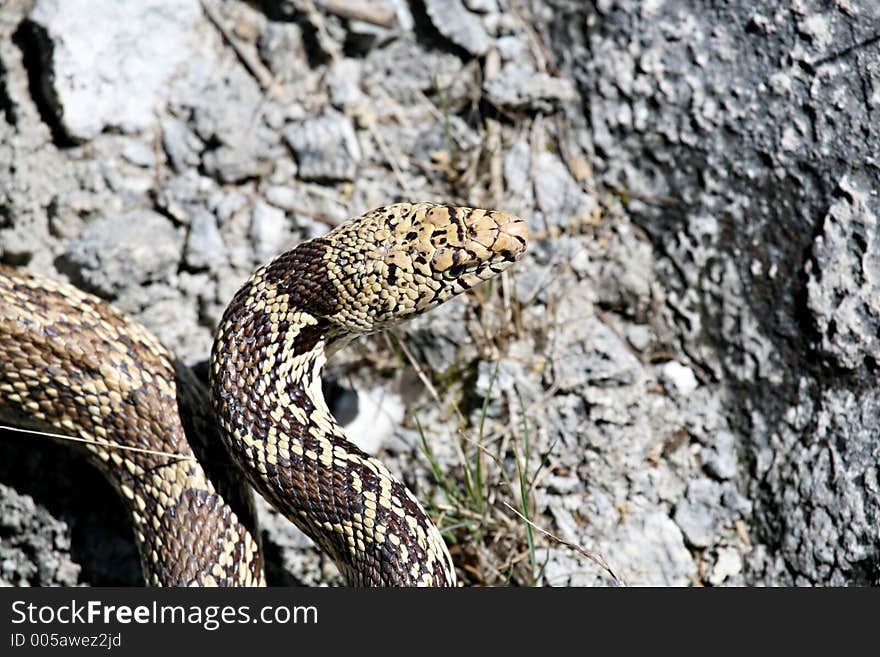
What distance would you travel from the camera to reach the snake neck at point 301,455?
12.1ft

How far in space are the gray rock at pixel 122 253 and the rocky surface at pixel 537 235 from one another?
0.01 meters

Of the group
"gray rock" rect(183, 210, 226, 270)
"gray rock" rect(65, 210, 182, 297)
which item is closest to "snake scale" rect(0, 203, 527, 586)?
"gray rock" rect(65, 210, 182, 297)

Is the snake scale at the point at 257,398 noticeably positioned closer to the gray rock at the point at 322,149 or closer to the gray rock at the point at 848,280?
the gray rock at the point at 322,149

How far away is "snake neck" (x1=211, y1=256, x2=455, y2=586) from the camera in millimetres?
3680

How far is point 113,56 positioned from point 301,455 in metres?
2.41

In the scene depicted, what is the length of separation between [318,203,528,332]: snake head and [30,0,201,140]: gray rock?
5.46ft

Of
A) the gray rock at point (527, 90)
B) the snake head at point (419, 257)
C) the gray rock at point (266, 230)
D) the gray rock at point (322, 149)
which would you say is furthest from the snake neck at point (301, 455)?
the gray rock at point (527, 90)

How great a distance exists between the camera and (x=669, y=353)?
4.59 meters

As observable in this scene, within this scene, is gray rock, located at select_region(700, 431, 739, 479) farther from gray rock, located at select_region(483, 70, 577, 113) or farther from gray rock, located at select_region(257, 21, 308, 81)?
gray rock, located at select_region(257, 21, 308, 81)

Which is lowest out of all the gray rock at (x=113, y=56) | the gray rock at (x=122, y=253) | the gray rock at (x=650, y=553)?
the gray rock at (x=650, y=553)

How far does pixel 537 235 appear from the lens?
480cm

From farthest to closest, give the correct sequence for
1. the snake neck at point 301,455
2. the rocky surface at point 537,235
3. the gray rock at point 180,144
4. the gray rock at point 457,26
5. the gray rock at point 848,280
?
1. the gray rock at point 457,26
2. the gray rock at point 180,144
3. the rocky surface at point 537,235
4. the gray rock at point 848,280
5. the snake neck at point 301,455

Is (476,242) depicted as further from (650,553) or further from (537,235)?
(650,553)

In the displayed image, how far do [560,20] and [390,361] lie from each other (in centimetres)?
201
